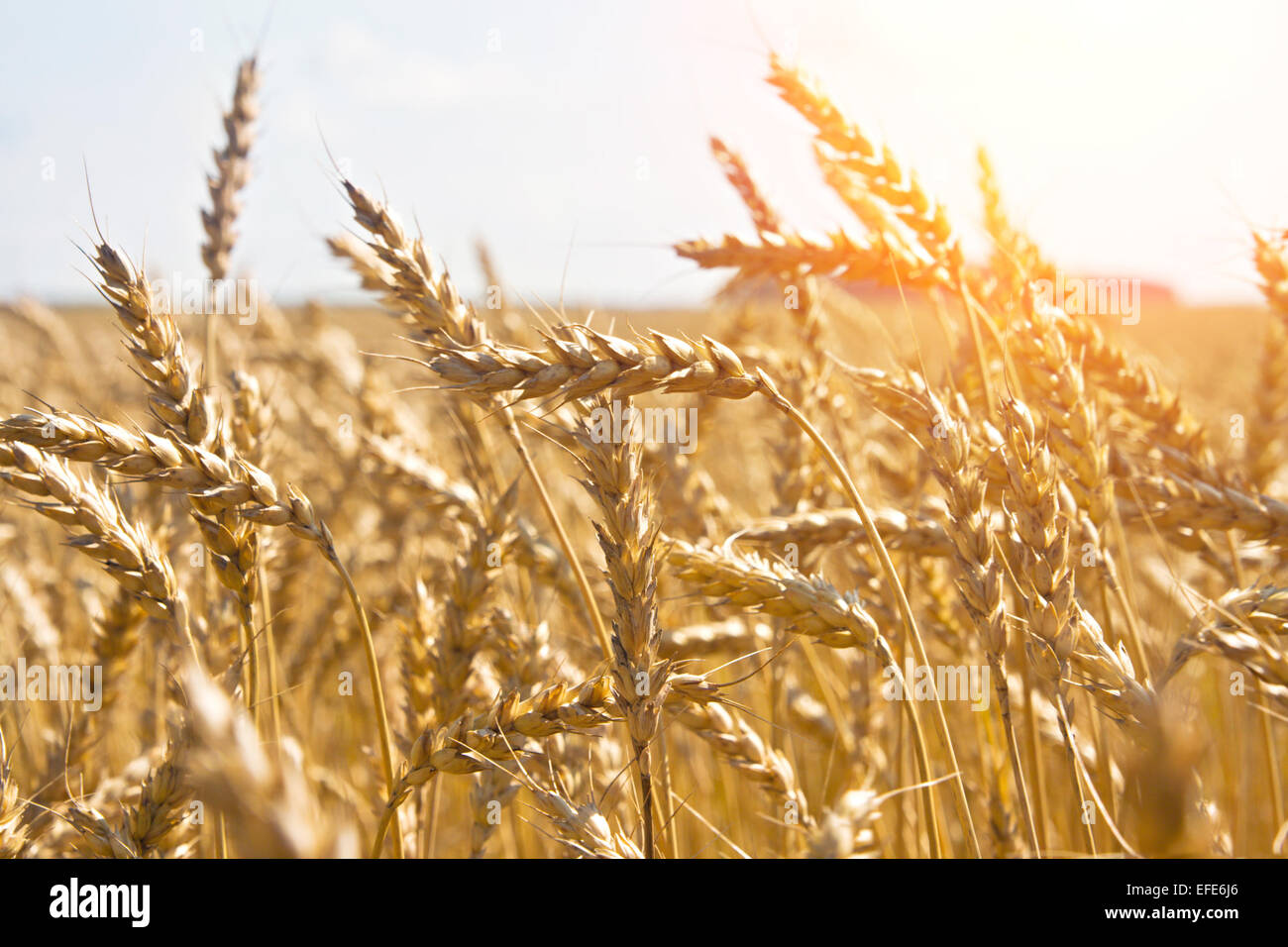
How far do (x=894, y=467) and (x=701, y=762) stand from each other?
1.33m

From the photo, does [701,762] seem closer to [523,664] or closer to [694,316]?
[523,664]

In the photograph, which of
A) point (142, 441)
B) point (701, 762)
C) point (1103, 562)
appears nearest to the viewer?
point (142, 441)

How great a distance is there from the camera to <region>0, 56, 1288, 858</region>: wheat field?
111 centimetres

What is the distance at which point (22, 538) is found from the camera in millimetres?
3869

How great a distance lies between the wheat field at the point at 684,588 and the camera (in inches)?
43.8

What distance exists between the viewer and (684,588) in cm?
282

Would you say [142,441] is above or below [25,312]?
below

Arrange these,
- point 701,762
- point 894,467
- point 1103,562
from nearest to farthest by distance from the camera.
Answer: point 1103,562 → point 894,467 → point 701,762

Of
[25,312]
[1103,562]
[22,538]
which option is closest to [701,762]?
[1103,562]

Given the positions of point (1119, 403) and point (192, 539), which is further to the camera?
point (192, 539)

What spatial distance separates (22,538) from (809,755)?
4112 mm
